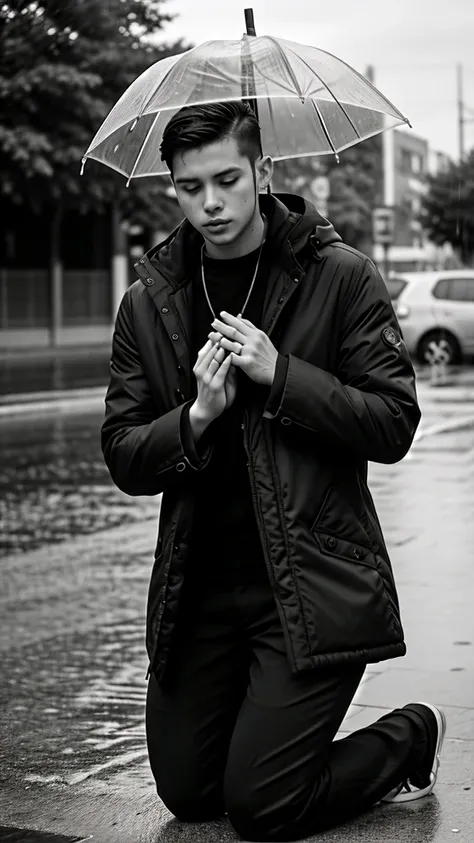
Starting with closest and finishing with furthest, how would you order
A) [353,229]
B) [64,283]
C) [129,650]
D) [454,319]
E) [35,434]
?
1. [129,650]
2. [35,434]
3. [454,319]
4. [64,283]
5. [353,229]

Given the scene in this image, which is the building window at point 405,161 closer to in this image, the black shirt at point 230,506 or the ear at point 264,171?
the ear at point 264,171

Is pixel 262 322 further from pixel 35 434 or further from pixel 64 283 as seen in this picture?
pixel 64 283

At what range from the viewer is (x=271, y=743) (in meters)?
3.77

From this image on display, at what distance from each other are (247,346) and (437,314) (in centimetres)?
2109

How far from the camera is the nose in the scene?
12.5 feet

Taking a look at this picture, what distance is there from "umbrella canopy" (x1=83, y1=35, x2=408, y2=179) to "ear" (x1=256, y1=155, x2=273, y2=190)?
0.16 m

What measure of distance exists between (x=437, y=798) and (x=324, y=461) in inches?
38.5

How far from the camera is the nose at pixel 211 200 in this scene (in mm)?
3816

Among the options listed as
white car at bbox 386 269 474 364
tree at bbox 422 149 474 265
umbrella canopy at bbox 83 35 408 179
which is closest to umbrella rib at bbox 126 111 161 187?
umbrella canopy at bbox 83 35 408 179

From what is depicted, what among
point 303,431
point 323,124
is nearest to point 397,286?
point 323,124

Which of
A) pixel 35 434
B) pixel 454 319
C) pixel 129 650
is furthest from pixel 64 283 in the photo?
pixel 129 650

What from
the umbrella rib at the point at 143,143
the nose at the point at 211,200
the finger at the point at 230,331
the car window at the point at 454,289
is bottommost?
the car window at the point at 454,289

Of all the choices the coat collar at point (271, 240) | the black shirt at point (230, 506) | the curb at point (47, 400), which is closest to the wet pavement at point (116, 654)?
the black shirt at point (230, 506)

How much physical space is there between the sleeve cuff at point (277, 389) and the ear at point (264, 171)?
1.70ft
